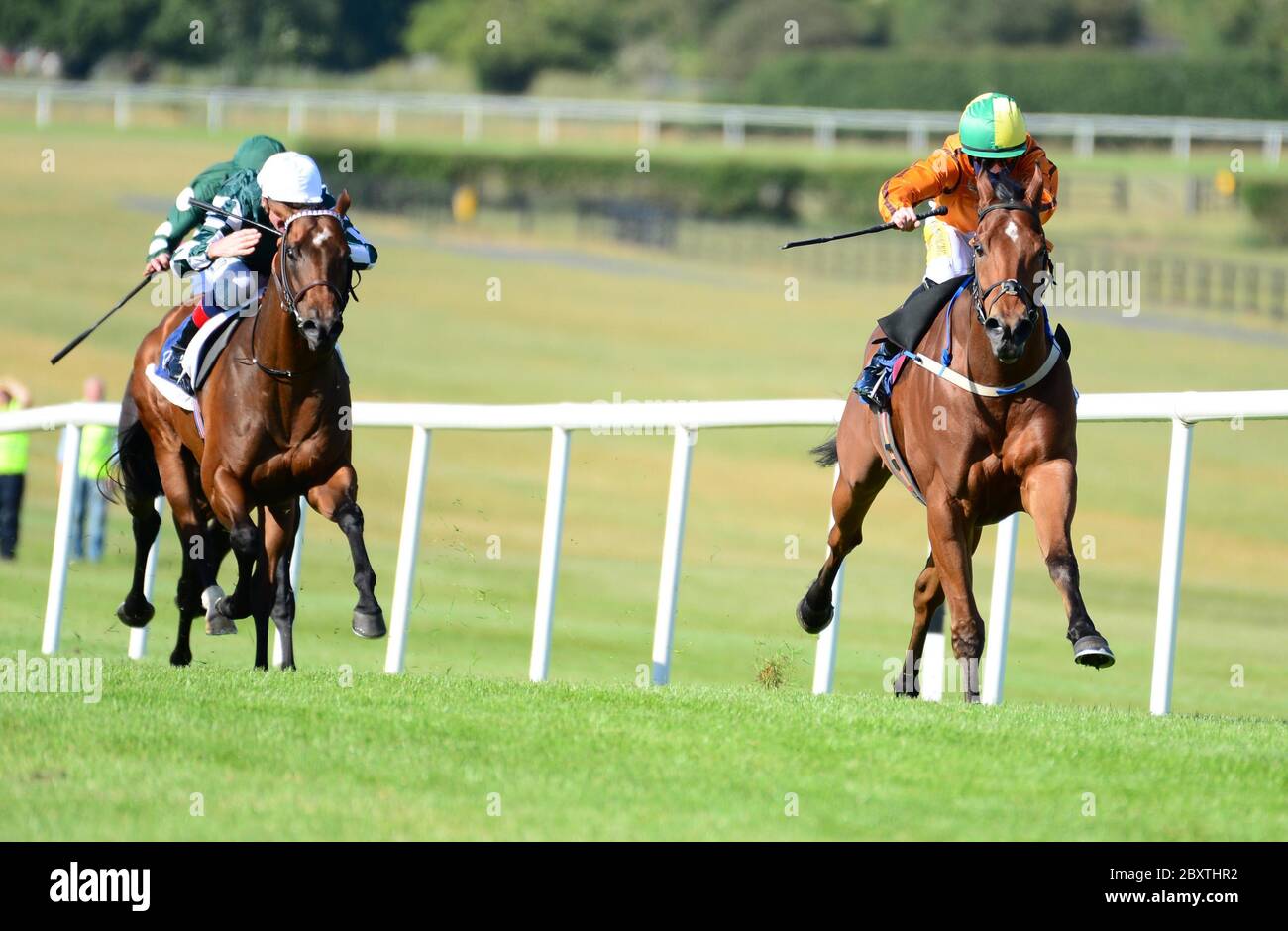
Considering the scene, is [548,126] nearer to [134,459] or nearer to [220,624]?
→ [134,459]

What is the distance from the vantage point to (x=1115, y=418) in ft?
23.4

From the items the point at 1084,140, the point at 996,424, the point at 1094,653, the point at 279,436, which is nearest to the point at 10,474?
the point at 279,436

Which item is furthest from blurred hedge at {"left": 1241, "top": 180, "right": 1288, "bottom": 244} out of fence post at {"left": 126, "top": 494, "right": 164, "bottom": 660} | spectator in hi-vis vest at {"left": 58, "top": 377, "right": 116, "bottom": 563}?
fence post at {"left": 126, "top": 494, "right": 164, "bottom": 660}

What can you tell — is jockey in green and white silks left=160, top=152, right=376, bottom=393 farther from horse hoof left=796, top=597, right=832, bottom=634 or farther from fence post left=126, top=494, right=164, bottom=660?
horse hoof left=796, top=597, right=832, bottom=634

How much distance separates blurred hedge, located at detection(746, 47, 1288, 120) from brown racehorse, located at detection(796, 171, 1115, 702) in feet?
134

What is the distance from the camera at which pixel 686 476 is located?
311 inches

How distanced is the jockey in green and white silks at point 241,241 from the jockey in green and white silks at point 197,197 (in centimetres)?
8

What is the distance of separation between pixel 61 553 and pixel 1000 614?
4.69 meters

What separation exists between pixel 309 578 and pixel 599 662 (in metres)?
4.22

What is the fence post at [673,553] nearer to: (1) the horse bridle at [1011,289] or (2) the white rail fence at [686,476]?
(2) the white rail fence at [686,476]
